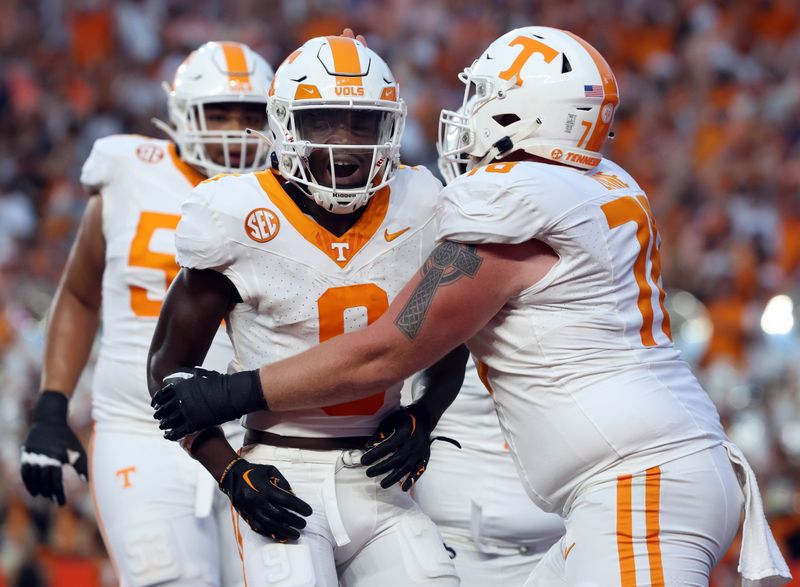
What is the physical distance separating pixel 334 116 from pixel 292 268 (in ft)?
1.31

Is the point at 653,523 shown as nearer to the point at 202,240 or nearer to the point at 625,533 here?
the point at 625,533

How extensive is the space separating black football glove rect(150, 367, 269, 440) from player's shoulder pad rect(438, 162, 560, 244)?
56 centimetres

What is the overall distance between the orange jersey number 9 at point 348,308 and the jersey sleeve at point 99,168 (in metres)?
1.34

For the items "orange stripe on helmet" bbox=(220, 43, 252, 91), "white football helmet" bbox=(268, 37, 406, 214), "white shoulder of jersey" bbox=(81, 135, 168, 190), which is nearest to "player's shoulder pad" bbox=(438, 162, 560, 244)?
"white football helmet" bbox=(268, 37, 406, 214)

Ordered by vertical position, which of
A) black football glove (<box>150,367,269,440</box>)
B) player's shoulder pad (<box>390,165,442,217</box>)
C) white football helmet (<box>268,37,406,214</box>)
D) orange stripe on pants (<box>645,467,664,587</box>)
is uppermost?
white football helmet (<box>268,37,406,214</box>)

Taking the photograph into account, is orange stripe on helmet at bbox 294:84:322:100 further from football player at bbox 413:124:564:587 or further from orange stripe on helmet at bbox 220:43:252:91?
orange stripe on helmet at bbox 220:43:252:91

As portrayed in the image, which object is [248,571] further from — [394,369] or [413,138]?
[413,138]

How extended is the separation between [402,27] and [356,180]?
7449mm

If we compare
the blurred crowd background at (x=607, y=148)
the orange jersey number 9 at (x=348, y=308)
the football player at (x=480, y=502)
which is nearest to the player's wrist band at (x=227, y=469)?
the orange jersey number 9 at (x=348, y=308)

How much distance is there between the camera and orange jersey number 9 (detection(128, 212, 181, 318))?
151 inches

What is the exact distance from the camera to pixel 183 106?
159 inches

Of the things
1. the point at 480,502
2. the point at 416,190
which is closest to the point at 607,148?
the point at 480,502

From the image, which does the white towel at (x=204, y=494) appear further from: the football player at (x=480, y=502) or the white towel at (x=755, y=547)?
the white towel at (x=755, y=547)

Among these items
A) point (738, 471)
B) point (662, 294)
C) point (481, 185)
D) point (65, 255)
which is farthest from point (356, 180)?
point (65, 255)
